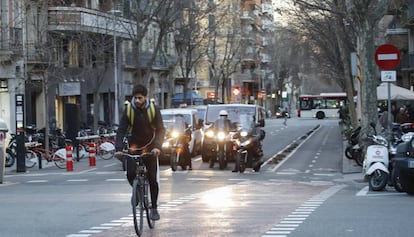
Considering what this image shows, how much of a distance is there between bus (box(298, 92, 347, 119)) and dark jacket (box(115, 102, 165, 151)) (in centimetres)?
8514

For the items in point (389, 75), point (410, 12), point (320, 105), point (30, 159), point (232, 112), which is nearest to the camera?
point (389, 75)

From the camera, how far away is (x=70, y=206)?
→ 1330 cm

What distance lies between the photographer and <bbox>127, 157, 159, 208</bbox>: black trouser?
10016mm

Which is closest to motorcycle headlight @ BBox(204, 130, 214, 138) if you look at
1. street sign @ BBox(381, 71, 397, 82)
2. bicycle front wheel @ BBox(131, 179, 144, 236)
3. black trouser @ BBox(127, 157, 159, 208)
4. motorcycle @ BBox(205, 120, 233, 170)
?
motorcycle @ BBox(205, 120, 233, 170)

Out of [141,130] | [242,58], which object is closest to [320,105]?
[242,58]

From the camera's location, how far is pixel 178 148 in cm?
2431

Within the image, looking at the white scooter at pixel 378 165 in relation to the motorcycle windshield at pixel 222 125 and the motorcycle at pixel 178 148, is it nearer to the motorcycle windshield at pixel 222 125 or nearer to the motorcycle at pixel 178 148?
the motorcycle windshield at pixel 222 125

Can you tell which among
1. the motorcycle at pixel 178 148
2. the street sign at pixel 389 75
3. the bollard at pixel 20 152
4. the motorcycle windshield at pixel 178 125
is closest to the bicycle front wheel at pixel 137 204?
the street sign at pixel 389 75

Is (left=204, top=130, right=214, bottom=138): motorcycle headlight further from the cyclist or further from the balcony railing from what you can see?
the balcony railing

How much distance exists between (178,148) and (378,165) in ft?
29.8

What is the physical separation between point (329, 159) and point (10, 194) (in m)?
16.5

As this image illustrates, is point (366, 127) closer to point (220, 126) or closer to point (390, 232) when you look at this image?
point (220, 126)

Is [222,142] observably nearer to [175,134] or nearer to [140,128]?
[175,134]

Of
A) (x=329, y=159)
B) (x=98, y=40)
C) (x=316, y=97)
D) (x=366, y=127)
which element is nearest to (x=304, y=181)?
(x=366, y=127)
